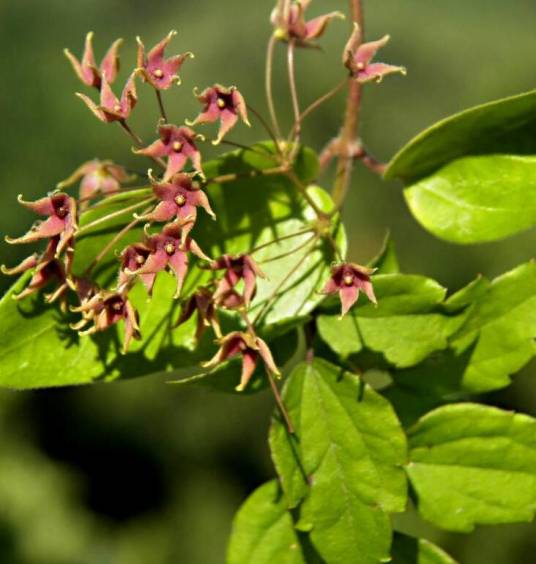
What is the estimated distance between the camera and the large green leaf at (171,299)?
1343 millimetres

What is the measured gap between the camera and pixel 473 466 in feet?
4.85

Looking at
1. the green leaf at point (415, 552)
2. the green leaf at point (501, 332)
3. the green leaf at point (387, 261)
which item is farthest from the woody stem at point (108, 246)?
the green leaf at point (415, 552)

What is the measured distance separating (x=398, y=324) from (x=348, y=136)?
0.32 m

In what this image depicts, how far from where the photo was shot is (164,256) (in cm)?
122

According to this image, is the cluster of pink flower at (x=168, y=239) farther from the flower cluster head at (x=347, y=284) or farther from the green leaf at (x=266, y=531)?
the green leaf at (x=266, y=531)

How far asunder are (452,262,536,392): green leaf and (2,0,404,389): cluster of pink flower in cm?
26

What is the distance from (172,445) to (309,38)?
969cm

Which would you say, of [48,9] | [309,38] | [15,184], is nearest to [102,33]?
[48,9]

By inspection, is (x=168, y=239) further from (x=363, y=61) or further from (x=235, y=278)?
(x=363, y=61)

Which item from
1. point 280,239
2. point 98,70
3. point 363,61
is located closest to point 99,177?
point 98,70

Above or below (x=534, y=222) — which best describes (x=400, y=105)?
below

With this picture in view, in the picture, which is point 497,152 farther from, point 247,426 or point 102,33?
point 102,33

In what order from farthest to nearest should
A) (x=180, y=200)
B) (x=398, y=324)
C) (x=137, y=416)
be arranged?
(x=137, y=416) → (x=398, y=324) → (x=180, y=200)

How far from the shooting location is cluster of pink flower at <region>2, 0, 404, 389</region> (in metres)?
1.20
